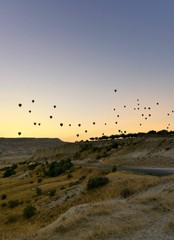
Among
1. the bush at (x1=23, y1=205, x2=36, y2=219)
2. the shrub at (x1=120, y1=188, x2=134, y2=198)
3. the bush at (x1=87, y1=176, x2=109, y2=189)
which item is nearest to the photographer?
the shrub at (x1=120, y1=188, x2=134, y2=198)

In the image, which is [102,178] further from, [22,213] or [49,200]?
[22,213]

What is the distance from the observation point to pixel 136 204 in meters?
24.3

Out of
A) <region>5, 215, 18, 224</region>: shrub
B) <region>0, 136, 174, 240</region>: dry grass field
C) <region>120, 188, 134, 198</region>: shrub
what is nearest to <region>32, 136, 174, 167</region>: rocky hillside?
<region>0, 136, 174, 240</region>: dry grass field

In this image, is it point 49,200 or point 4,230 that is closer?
point 4,230

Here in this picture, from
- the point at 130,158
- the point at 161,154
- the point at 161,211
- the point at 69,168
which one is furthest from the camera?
the point at 130,158

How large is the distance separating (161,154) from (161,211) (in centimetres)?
4713

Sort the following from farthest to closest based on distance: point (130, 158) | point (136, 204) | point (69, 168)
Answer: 1. point (130, 158)
2. point (69, 168)
3. point (136, 204)

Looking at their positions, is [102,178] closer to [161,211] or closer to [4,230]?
[4,230]

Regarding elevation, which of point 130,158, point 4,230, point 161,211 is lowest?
point 4,230

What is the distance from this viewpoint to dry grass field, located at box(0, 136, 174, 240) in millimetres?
19062

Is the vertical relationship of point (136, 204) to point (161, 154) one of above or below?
below

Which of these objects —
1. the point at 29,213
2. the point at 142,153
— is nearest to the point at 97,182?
the point at 29,213

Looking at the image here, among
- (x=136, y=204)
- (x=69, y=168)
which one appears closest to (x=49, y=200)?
(x=136, y=204)

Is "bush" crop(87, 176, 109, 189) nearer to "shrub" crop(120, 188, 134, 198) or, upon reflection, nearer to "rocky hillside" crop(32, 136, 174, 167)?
"shrub" crop(120, 188, 134, 198)
